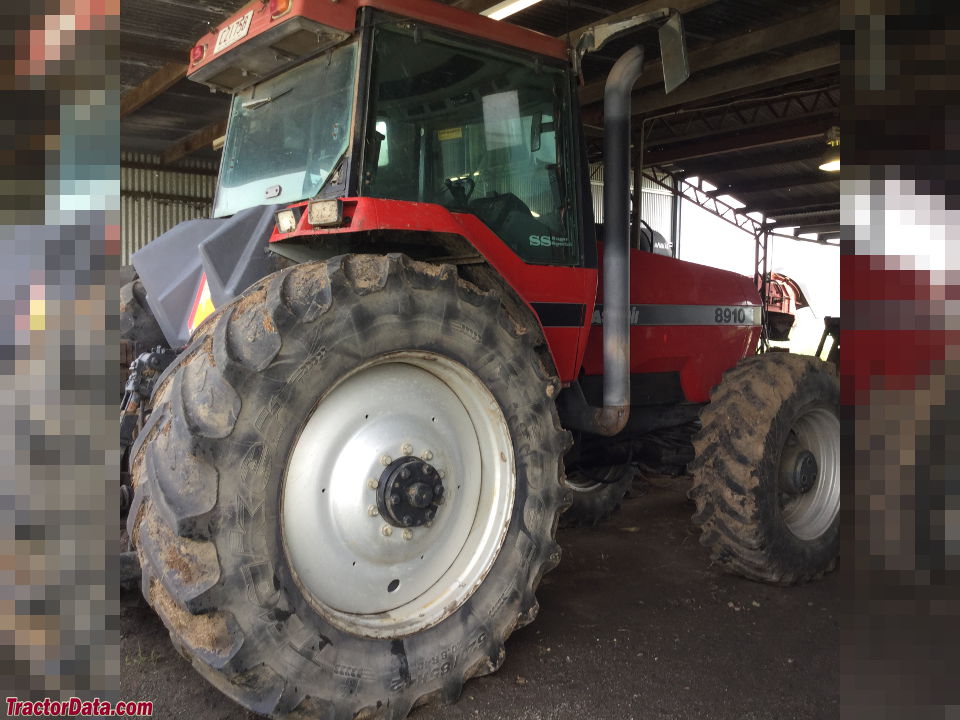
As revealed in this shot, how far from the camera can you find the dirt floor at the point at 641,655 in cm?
270

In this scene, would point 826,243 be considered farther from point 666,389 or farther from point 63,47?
point 63,47

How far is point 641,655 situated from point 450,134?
230 cm

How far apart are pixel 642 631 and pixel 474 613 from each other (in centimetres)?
105

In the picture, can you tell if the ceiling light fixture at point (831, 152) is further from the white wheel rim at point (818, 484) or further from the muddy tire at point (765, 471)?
the muddy tire at point (765, 471)

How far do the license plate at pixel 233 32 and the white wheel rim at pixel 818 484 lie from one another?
11.3ft

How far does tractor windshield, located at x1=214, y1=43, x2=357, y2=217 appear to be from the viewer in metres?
2.96

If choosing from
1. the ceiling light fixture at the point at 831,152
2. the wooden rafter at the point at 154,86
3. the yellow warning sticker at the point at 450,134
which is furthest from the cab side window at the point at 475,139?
the ceiling light fixture at the point at 831,152

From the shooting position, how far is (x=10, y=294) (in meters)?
1.81

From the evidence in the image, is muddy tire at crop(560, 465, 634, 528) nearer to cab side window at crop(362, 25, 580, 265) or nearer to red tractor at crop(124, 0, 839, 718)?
red tractor at crop(124, 0, 839, 718)

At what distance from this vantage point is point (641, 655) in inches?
124

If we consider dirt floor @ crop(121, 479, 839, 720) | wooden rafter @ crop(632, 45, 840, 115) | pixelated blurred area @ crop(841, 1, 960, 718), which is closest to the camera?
pixelated blurred area @ crop(841, 1, 960, 718)

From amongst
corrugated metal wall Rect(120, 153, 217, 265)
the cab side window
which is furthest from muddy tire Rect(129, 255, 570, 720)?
corrugated metal wall Rect(120, 153, 217, 265)

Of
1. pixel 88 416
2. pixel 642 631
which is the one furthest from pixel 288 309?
pixel 642 631

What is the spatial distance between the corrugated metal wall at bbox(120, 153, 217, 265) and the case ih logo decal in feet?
38.1
